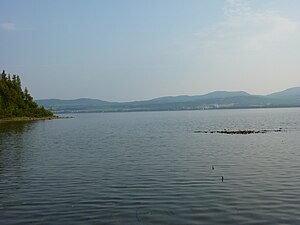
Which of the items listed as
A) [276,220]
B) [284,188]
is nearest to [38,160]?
[284,188]

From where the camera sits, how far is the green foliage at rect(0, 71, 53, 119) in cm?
16950

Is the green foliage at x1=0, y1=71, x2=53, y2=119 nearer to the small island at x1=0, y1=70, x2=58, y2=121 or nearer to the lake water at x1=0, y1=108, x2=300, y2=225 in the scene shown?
the small island at x1=0, y1=70, x2=58, y2=121

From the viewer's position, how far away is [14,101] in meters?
179

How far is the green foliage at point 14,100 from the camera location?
170 metres

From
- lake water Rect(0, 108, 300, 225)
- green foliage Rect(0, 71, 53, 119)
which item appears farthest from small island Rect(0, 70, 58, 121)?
lake water Rect(0, 108, 300, 225)

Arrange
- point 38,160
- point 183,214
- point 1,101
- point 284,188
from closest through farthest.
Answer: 1. point 183,214
2. point 284,188
3. point 38,160
4. point 1,101

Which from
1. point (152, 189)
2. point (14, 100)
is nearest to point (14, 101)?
point (14, 100)

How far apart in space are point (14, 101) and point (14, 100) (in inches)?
36.7

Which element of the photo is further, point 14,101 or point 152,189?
point 14,101

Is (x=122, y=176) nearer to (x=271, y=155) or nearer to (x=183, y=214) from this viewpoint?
(x=183, y=214)

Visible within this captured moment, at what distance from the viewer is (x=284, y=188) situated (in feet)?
82.1

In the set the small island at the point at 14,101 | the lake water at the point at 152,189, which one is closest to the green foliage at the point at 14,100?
the small island at the point at 14,101

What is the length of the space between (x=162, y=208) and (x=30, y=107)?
190 m

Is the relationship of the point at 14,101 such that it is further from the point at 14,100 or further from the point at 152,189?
the point at 152,189
